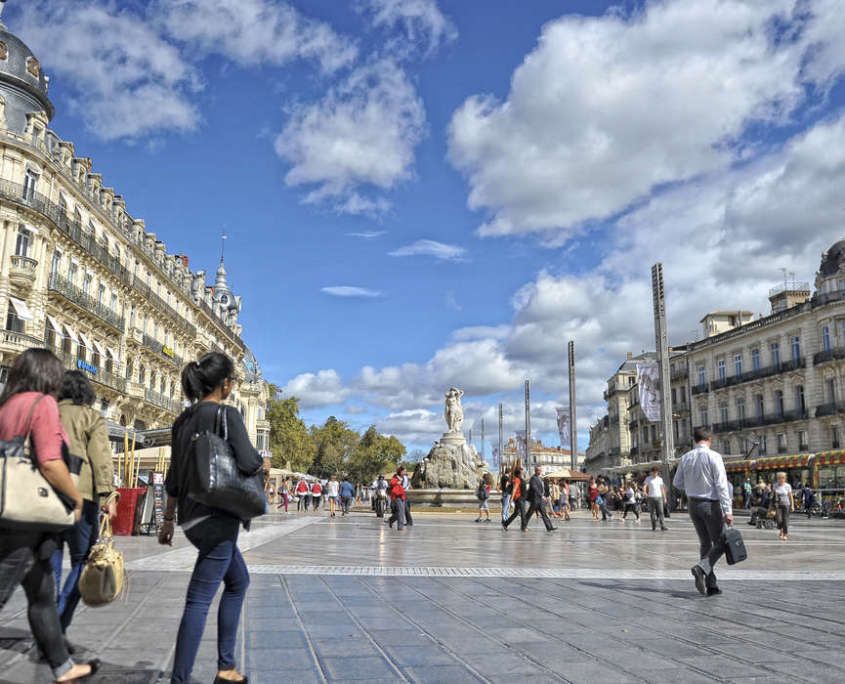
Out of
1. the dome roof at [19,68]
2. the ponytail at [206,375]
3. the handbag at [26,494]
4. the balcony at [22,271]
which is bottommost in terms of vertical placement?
the handbag at [26,494]

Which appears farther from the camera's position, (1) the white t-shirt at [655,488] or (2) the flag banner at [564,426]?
(2) the flag banner at [564,426]

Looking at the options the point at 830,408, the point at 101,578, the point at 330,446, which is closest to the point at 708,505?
the point at 101,578

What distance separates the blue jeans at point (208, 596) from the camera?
333cm

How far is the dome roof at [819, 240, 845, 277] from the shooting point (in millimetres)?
45719

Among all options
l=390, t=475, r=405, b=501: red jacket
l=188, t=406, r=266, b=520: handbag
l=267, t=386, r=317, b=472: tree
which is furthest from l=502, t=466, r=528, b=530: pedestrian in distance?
l=267, t=386, r=317, b=472: tree

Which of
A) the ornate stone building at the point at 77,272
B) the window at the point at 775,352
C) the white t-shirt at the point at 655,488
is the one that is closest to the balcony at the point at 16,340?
the ornate stone building at the point at 77,272

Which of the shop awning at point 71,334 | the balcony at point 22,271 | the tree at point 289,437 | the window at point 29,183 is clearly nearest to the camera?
the balcony at point 22,271

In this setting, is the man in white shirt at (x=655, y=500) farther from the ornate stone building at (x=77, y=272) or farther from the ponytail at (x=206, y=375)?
the ornate stone building at (x=77, y=272)

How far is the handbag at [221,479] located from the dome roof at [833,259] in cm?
4967

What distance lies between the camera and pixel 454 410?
3150 centimetres

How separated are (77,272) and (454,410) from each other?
19.5 metres

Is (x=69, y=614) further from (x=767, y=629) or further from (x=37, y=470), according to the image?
(x=767, y=629)

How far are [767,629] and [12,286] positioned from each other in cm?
3146

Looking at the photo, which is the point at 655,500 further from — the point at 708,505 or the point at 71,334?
the point at 71,334
